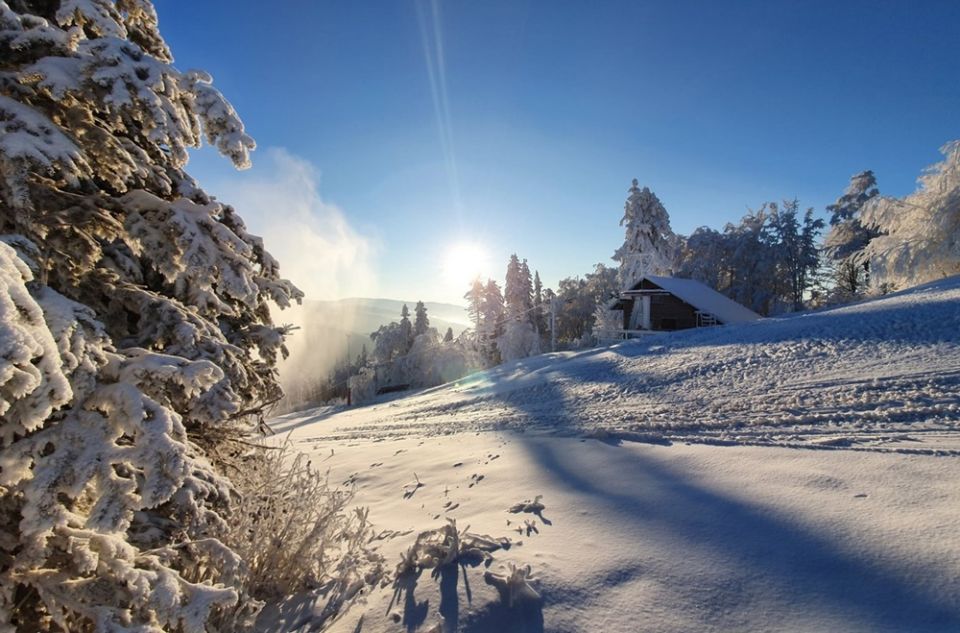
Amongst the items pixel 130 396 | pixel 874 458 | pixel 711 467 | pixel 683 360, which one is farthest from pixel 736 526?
pixel 683 360

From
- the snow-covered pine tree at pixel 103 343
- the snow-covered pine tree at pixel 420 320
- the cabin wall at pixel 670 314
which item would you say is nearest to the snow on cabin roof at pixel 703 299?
the cabin wall at pixel 670 314

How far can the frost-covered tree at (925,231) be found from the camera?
45.5 ft

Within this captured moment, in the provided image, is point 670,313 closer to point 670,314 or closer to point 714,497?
point 670,314

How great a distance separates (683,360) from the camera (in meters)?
8.87

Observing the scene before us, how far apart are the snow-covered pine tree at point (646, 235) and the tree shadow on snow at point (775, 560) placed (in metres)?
30.3

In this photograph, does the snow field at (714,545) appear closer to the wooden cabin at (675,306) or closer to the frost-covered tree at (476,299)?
the wooden cabin at (675,306)

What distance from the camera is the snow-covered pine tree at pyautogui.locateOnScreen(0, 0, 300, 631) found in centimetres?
159

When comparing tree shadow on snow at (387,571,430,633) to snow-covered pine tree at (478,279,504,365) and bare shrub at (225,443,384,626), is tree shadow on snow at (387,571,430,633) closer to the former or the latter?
bare shrub at (225,443,384,626)

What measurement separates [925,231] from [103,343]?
2053 cm

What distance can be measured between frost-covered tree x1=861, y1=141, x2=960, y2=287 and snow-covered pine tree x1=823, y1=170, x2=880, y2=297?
51.2ft

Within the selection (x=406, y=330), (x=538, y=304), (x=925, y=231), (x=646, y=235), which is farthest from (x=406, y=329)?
(x=925, y=231)

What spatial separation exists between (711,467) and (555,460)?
1.60 meters

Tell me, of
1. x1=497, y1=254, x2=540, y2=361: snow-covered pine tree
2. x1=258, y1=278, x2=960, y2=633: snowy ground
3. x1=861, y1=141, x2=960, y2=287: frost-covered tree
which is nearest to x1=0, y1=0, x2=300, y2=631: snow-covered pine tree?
x1=258, y1=278, x2=960, y2=633: snowy ground

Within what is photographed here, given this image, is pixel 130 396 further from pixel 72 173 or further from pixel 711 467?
pixel 711 467
